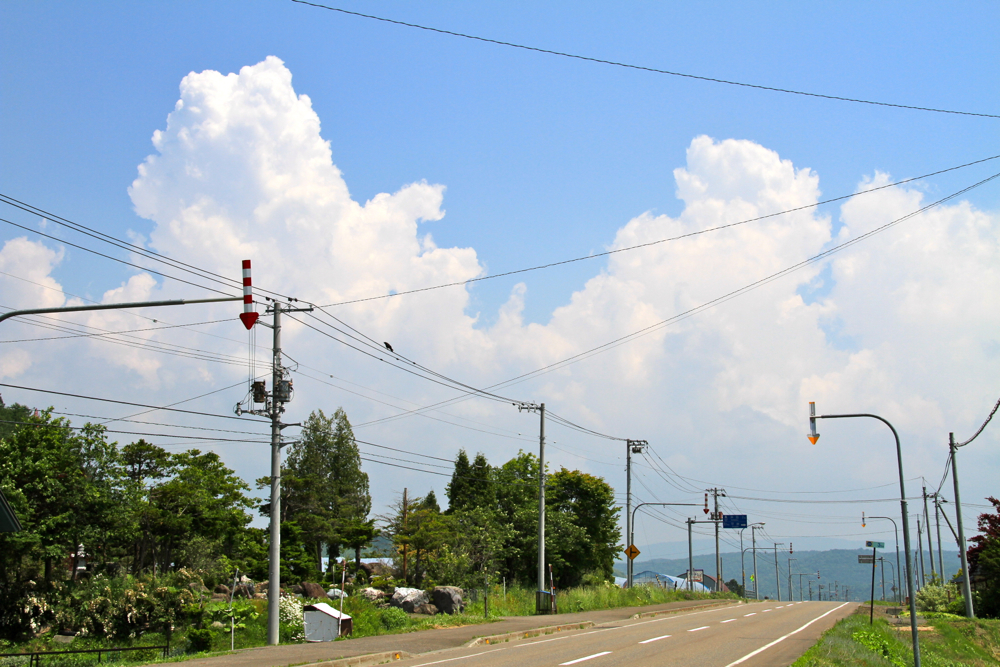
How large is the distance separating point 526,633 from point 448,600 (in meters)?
8.06

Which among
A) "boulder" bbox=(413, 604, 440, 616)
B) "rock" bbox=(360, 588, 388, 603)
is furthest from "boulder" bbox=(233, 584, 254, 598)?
"boulder" bbox=(413, 604, 440, 616)

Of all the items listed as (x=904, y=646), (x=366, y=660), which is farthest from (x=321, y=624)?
(x=904, y=646)

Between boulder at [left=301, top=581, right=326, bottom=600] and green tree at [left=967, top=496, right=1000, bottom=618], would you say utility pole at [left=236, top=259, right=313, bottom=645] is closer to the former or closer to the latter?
boulder at [left=301, top=581, right=326, bottom=600]

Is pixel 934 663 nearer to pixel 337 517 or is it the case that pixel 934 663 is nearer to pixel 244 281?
pixel 244 281

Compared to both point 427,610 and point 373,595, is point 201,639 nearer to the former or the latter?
point 427,610

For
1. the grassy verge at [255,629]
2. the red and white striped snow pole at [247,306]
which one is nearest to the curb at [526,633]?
the grassy verge at [255,629]

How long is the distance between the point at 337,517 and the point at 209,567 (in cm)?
2517

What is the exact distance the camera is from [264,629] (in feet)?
94.0

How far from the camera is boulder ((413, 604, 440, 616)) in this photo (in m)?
34.3

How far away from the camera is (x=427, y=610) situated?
3438 cm

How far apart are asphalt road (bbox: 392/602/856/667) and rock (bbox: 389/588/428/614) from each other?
8276mm

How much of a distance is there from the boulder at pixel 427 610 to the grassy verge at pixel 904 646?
53.1 feet

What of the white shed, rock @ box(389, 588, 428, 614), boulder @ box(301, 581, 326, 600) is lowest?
boulder @ box(301, 581, 326, 600)

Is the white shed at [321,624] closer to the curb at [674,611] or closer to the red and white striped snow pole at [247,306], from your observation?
the red and white striped snow pole at [247,306]
